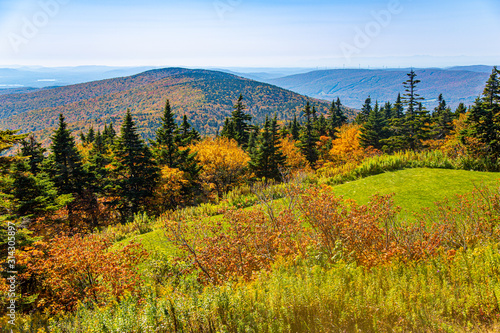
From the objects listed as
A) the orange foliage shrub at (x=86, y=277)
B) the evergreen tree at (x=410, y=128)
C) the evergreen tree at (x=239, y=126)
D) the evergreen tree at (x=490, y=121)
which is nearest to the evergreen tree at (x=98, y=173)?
the orange foliage shrub at (x=86, y=277)

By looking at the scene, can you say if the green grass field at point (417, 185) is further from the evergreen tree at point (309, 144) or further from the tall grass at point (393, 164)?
the evergreen tree at point (309, 144)

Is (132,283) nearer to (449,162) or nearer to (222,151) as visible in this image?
(449,162)

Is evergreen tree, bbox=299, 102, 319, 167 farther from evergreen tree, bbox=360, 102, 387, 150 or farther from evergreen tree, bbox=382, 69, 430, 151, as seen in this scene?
evergreen tree, bbox=382, 69, 430, 151

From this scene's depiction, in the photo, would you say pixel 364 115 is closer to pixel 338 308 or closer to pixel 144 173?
pixel 144 173

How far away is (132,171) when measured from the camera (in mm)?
25641

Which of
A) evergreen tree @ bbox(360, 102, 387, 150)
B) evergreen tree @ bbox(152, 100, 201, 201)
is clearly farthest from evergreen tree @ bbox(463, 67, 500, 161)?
evergreen tree @ bbox(152, 100, 201, 201)

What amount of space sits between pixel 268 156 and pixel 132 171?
15817 mm

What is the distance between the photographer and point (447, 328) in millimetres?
2984

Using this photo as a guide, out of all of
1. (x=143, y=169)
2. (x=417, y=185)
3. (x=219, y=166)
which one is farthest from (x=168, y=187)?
(x=417, y=185)

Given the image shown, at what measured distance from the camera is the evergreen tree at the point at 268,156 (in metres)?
32.5

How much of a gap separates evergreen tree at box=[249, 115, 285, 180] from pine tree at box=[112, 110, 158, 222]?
481 inches

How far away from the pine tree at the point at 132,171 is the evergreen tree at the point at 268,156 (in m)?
12.2

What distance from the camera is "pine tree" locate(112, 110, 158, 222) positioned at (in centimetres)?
2527

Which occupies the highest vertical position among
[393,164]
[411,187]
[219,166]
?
[393,164]
